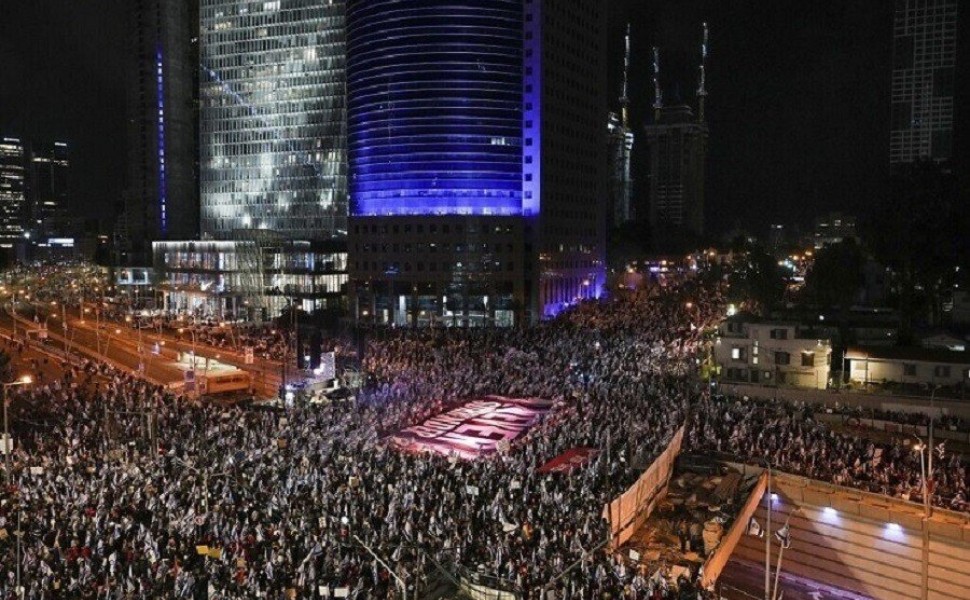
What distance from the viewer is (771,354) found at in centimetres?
3634

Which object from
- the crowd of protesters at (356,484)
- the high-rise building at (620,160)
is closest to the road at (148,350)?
the crowd of protesters at (356,484)

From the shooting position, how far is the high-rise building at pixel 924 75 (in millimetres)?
145875

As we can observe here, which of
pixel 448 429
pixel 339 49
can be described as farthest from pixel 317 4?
pixel 448 429

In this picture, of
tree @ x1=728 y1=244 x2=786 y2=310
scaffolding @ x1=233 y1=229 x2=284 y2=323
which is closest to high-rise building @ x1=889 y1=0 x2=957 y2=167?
tree @ x1=728 y1=244 x2=786 y2=310

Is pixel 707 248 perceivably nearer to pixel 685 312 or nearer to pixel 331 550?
pixel 685 312

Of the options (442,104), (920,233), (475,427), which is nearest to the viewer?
(475,427)

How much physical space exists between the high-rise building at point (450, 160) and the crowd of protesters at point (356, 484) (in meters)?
37.6

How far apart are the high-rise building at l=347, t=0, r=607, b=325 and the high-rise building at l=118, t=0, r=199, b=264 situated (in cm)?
3227

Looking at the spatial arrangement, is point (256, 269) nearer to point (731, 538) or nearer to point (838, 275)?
point (838, 275)

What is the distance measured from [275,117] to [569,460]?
7278 centimetres

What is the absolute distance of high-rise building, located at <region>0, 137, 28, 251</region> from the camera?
188712 millimetres

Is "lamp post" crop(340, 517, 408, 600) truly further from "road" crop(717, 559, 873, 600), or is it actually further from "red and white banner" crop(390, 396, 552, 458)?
"road" crop(717, 559, 873, 600)

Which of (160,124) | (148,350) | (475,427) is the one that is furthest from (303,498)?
(160,124)

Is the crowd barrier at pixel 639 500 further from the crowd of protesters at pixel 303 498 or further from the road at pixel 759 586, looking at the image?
the road at pixel 759 586
